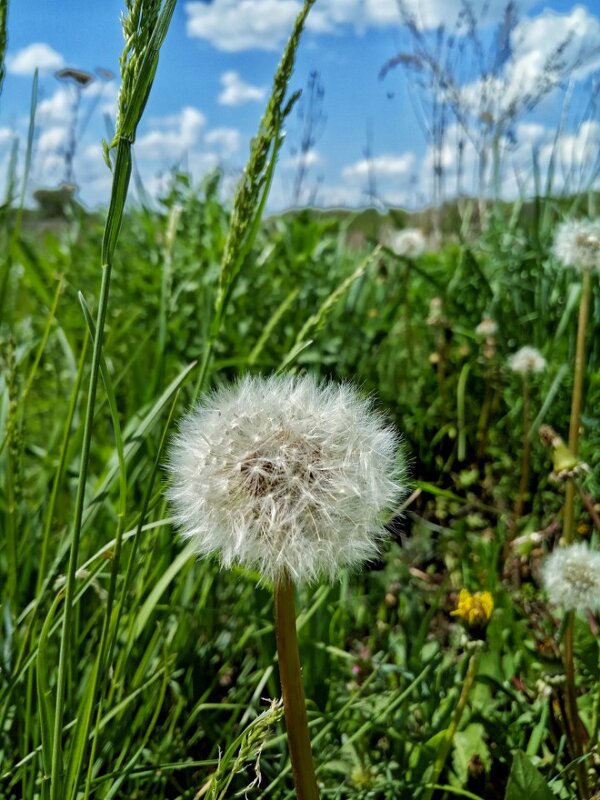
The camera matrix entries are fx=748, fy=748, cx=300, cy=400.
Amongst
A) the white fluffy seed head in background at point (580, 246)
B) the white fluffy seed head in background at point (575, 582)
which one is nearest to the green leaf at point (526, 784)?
the white fluffy seed head in background at point (575, 582)

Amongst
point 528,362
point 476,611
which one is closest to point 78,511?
point 476,611

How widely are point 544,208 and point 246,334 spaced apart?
1297 mm

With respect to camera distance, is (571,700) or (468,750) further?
(468,750)

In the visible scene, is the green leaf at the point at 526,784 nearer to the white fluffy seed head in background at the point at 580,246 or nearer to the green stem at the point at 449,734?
the green stem at the point at 449,734

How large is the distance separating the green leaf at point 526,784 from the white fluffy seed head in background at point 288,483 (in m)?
0.40

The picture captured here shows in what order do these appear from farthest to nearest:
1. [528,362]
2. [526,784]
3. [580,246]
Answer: [528,362] < [580,246] < [526,784]

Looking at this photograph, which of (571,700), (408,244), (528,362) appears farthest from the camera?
(408,244)

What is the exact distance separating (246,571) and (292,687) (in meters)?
0.27

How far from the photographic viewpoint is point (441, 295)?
112 inches

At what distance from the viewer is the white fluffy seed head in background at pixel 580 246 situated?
1.90 m

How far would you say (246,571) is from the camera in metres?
1.00

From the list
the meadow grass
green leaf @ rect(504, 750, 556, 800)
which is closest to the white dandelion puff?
the meadow grass

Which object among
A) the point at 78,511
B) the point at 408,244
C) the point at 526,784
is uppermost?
the point at 408,244

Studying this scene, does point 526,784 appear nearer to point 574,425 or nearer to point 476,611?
point 476,611
